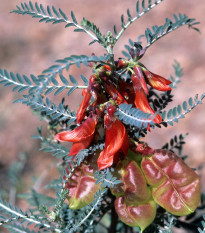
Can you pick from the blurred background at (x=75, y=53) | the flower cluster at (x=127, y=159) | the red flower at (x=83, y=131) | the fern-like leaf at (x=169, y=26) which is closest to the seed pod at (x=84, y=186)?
the flower cluster at (x=127, y=159)

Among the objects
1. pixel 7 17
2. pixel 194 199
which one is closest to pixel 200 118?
pixel 194 199

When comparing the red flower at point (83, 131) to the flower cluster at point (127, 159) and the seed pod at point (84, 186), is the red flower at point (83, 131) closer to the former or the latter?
the flower cluster at point (127, 159)

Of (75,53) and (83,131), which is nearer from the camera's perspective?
(83,131)

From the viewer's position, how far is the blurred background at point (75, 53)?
354 cm

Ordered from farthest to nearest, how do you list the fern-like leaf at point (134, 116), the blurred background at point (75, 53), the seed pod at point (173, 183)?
the blurred background at point (75, 53)
the seed pod at point (173, 183)
the fern-like leaf at point (134, 116)

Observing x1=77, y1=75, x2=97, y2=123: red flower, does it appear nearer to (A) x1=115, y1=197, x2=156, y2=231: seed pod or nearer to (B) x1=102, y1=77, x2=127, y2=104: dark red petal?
(B) x1=102, y1=77, x2=127, y2=104: dark red petal

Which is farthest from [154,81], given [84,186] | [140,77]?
[84,186]

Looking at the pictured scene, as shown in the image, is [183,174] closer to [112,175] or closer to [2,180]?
[112,175]

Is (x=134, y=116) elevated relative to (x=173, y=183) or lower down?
elevated

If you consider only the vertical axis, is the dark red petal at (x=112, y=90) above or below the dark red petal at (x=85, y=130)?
above

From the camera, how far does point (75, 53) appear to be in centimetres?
480

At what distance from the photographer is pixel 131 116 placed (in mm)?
866

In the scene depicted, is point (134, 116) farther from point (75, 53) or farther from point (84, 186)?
point (75, 53)

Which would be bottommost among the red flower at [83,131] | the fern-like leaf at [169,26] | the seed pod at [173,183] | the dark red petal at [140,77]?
the seed pod at [173,183]
